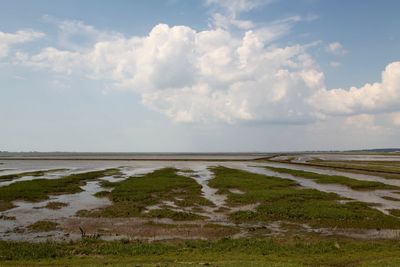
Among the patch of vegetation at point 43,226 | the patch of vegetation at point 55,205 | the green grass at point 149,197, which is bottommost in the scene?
the patch of vegetation at point 43,226

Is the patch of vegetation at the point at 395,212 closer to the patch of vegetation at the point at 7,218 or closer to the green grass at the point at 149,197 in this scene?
the green grass at the point at 149,197

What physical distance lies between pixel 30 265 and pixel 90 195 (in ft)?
83.7

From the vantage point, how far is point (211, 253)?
17953mm

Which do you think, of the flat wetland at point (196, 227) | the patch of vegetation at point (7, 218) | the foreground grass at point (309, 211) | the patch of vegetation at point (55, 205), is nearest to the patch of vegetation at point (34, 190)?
the flat wetland at point (196, 227)

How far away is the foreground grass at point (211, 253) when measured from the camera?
53.5ft

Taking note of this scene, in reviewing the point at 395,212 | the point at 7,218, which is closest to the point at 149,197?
the point at 7,218

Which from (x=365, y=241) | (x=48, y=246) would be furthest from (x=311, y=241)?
(x=48, y=246)

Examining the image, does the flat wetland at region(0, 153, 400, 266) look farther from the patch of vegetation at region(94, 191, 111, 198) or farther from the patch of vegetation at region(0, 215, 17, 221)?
the patch of vegetation at region(94, 191, 111, 198)

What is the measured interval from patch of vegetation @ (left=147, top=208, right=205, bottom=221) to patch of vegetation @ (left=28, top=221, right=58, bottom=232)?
7.31 metres

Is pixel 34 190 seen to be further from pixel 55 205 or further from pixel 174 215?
pixel 174 215

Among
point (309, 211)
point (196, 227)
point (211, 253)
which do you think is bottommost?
point (196, 227)

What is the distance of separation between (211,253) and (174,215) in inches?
428

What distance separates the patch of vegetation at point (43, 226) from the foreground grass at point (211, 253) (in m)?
4.31

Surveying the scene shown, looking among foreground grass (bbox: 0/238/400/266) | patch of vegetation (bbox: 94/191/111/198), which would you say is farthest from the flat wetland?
patch of vegetation (bbox: 94/191/111/198)
